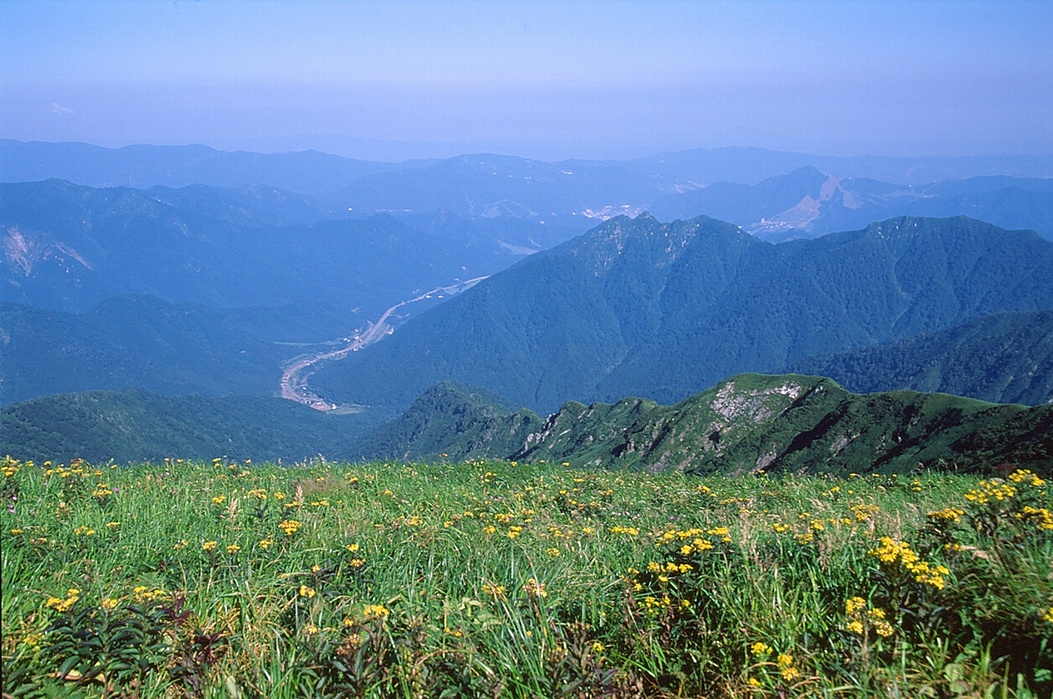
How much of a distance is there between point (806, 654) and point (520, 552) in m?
2.55

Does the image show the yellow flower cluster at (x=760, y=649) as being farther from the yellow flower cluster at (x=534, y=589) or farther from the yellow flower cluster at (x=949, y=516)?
the yellow flower cluster at (x=949, y=516)

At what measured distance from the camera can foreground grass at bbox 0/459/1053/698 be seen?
4164 millimetres

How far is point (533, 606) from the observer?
485 centimetres

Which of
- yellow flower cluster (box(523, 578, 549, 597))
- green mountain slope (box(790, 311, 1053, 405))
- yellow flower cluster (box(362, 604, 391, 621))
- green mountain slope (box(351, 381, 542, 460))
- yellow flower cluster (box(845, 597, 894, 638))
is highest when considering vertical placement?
yellow flower cluster (box(845, 597, 894, 638))

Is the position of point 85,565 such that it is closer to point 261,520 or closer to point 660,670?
point 261,520

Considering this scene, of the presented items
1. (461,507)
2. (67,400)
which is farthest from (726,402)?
(67,400)

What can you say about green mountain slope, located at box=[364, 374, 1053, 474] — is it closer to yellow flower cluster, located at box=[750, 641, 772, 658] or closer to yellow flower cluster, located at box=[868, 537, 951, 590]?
yellow flower cluster, located at box=[868, 537, 951, 590]

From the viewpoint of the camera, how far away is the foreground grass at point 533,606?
13.7 ft

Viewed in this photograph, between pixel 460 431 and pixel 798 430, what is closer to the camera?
pixel 798 430

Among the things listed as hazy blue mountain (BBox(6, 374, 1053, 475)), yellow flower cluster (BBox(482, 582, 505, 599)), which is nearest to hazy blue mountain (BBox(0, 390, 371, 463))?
hazy blue mountain (BBox(6, 374, 1053, 475))

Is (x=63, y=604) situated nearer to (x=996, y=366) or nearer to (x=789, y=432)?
(x=789, y=432)

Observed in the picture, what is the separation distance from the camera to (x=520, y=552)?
6.21 meters

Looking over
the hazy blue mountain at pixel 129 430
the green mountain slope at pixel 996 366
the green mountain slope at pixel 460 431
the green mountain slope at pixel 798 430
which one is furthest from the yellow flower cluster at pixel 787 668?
the green mountain slope at pixel 996 366

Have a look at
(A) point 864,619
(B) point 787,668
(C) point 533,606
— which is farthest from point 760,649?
(C) point 533,606
